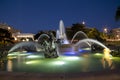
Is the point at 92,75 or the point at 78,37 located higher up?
the point at 78,37

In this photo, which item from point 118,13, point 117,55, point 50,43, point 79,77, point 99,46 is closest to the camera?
point 79,77

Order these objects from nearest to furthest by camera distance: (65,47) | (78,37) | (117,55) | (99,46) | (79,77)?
(79,77) → (117,55) → (65,47) → (99,46) → (78,37)

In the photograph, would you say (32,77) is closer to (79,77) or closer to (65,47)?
(79,77)

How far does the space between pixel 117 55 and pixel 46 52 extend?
6.15 metres

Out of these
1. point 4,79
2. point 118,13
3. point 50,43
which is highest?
point 118,13

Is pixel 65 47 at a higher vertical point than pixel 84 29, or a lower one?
lower

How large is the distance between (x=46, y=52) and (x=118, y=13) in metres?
17.2

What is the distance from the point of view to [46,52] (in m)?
16.4

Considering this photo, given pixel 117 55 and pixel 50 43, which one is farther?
pixel 117 55

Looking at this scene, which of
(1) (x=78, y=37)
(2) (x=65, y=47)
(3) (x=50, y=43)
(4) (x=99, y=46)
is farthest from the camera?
(1) (x=78, y=37)

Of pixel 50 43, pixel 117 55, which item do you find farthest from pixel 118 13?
pixel 50 43

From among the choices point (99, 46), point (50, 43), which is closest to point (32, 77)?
point (50, 43)

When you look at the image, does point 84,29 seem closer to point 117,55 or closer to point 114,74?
point 117,55

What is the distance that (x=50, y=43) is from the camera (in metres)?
16.3
